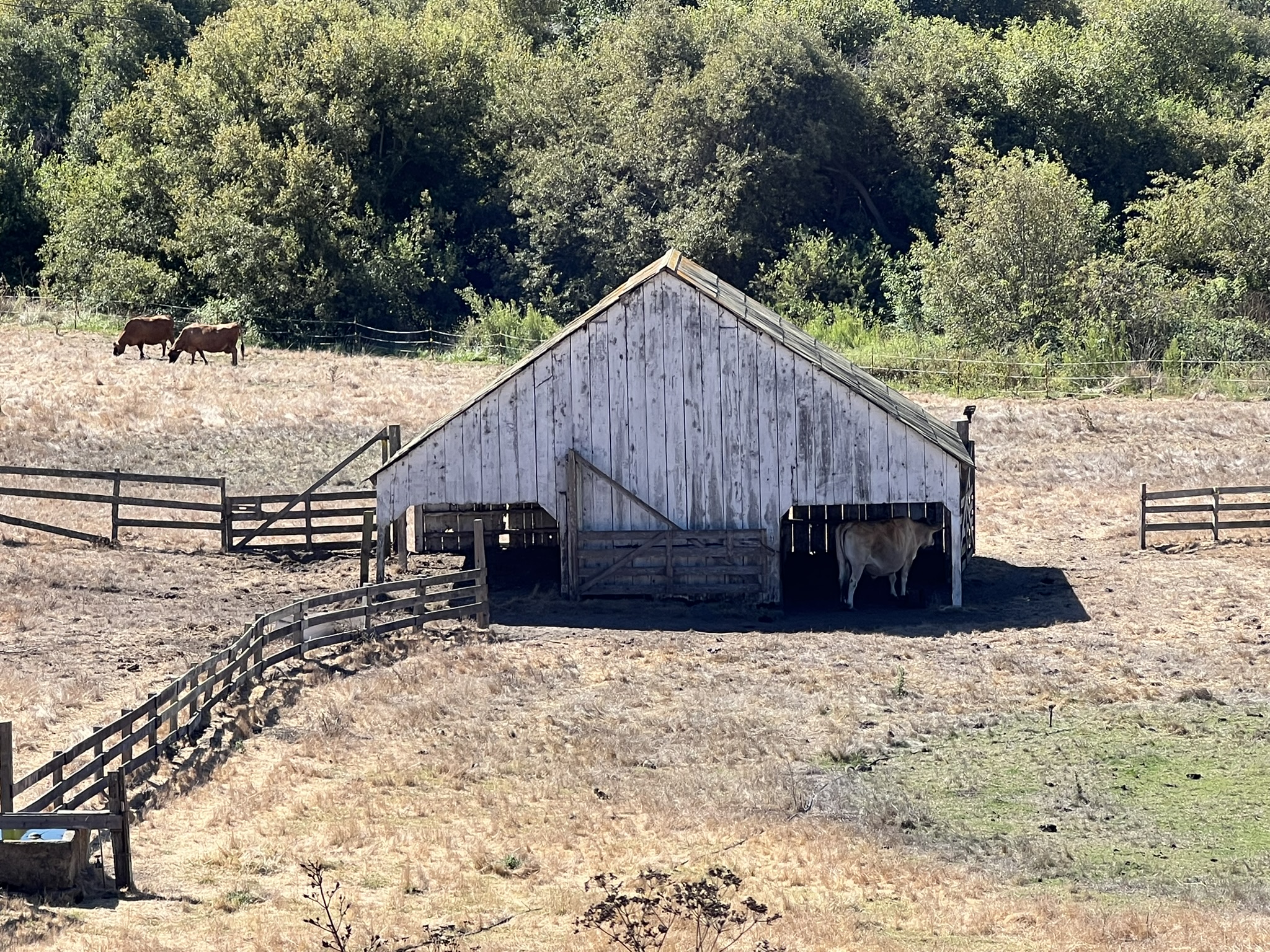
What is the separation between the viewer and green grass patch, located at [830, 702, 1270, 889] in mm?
16562

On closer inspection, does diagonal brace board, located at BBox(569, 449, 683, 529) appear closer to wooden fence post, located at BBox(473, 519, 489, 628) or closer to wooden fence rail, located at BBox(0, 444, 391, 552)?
wooden fence post, located at BBox(473, 519, 489, 628)

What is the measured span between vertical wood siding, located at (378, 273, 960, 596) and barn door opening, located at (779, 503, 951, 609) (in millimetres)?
783

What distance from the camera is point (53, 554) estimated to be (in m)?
29.8

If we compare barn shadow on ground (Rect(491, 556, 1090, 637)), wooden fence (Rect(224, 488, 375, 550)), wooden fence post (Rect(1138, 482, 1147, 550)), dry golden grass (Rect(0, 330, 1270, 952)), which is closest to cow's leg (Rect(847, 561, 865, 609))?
barn shadow on ground (Rect(491, 556, 1090, 637))

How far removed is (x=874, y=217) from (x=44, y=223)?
3072 cm

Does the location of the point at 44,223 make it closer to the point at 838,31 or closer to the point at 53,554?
the point at 838,31

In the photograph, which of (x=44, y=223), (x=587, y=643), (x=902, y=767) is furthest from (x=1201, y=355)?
(x=44, y=223)

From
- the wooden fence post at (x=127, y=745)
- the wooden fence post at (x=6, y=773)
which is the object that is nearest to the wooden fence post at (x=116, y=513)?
the wooden fence post at (x=127, y=745)

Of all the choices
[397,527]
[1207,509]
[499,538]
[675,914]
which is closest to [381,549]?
[397,527]

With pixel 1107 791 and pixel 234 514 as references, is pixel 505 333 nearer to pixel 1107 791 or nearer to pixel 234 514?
pixel 234 514

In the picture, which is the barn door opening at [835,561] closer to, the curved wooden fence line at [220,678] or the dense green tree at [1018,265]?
the curved wooden fence line at [220,678]

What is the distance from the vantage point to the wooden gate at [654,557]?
27.8m

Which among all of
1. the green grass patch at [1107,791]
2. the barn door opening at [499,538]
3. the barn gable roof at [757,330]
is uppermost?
the barn gable roof at [757,330]

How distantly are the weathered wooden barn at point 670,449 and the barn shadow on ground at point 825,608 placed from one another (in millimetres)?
464
